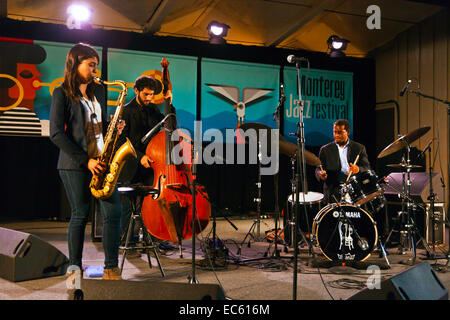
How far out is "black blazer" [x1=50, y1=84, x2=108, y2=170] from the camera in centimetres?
284

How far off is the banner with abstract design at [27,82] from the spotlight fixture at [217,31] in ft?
8.60

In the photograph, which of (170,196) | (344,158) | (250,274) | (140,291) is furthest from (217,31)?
(140,291)

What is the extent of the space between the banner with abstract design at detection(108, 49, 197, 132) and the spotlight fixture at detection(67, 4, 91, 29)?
629 millimetres

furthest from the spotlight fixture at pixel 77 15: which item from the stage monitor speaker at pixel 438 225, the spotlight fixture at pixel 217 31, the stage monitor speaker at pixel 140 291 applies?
the stage monitor speaker at pixel 140 291

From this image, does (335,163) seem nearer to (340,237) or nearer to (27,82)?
(340,237)

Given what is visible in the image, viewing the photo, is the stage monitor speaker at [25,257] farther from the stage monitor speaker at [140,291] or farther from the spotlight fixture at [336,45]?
the spotlight fixture at [336,45]

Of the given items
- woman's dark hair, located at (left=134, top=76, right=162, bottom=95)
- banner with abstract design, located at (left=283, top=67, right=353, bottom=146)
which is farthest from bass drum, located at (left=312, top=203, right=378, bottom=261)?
banner with abstract design, located at (left=283, top=67, right=353, bottom=146)

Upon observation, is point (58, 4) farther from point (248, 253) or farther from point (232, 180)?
point (248, 253)

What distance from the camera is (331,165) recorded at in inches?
198

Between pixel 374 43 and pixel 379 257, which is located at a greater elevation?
pixel 374 43

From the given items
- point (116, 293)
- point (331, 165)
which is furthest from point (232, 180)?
point (116, 293)

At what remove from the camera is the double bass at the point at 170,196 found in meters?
3.96
